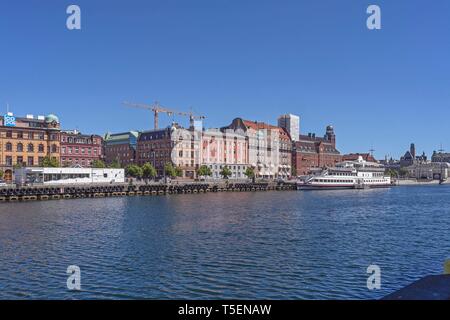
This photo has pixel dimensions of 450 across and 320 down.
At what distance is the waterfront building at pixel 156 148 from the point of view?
174925 millimetres

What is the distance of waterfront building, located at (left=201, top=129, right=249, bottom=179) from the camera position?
600 feet

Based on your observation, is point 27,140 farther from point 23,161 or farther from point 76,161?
point 76,161

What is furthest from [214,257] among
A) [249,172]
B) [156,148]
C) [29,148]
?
[156,148]

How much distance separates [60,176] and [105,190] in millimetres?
17545

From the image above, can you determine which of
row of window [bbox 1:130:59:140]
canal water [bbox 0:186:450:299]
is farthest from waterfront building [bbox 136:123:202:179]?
canal water [bbox 0:186:450:299]

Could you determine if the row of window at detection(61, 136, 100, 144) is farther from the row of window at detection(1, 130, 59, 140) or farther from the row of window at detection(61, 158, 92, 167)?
the row of window at detection(1, 130, 59, 140)

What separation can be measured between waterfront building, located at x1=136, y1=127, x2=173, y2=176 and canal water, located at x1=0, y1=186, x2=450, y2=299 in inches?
4693

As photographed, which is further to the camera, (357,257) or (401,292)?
(357,257)

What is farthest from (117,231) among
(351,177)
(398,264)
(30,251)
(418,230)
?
(351,177)

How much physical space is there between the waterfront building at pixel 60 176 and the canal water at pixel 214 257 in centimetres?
6640

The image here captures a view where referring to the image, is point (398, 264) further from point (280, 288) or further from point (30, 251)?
point (30, 251)

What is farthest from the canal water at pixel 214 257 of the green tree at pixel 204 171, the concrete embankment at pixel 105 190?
the green tree at pixel 204 171

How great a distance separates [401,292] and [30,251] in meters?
30.9

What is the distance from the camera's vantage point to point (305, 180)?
167250 millimetres
